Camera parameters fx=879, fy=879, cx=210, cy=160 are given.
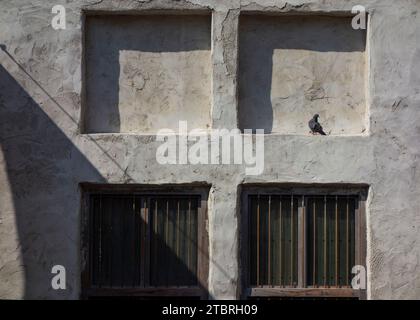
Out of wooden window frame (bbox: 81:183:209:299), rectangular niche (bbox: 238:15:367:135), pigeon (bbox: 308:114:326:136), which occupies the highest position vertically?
rectangular niche (bbox: 238:15:367:135)

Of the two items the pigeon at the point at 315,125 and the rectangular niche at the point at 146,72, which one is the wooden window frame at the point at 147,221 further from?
the pigeon at the point at 315,125

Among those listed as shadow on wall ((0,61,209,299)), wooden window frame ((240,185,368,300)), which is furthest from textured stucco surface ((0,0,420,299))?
wooden window frame ((240,185,368,300))

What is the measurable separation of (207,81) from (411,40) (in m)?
1.92

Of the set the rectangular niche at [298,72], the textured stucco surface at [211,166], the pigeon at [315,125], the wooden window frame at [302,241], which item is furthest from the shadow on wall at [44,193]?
the pigeon at [315,125]

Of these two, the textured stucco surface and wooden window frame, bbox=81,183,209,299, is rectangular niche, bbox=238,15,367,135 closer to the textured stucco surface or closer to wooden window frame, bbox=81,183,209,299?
the textured stucco surface

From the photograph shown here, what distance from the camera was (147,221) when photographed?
8203 millimetres

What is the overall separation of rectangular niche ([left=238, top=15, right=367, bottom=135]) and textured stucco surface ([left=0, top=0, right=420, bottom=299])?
0.18 metres

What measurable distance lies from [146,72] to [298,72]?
143 centimetres

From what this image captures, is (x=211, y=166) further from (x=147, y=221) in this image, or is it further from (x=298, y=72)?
(x=298, y=72)

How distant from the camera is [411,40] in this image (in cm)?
807

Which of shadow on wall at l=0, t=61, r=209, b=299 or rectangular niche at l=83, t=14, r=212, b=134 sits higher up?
rectangular niche at l=83, t=14, r=212, b=134

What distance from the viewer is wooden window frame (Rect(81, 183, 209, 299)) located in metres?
8.12

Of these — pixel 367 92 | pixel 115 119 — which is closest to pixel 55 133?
pixel 115 119

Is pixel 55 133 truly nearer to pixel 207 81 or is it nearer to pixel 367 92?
pixel 207 81
